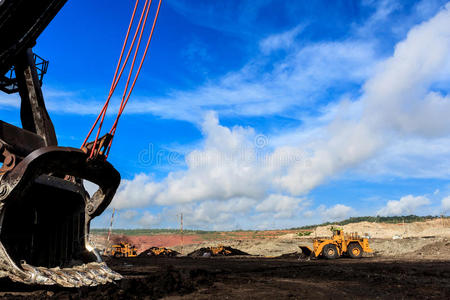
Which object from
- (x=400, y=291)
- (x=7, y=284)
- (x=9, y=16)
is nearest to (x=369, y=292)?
(x=400, y=291)

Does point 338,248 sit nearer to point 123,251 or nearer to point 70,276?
point 123,251

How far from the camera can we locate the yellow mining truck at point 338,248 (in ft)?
75.8

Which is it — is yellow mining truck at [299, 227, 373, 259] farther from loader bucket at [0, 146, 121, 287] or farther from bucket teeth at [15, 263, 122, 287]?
bucket teeth at [15, 263, 122, 287]

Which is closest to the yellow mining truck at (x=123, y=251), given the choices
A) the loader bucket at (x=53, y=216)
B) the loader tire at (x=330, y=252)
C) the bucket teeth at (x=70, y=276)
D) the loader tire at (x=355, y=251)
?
the loader tire at (x=330, y=252)

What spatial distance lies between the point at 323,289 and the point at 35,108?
25.4ft

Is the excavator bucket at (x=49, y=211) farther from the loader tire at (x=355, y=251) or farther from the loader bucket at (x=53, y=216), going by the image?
the loader tire at (x=355, y=251)

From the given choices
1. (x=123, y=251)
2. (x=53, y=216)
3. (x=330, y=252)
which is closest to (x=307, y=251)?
(x=330, y=252)

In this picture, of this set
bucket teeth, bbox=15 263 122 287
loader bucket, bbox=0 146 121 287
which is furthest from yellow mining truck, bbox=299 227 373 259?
bucket teeth, bbox=15 263 122 287

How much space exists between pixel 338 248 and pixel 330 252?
90 cm

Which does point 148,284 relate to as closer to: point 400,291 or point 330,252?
point 400,291

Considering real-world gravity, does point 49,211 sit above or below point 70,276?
above

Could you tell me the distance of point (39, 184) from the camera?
704cm

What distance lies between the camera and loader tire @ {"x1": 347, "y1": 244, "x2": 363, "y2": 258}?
77.5 ft

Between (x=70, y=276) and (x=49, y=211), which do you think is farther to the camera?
(x=49, y=211)
